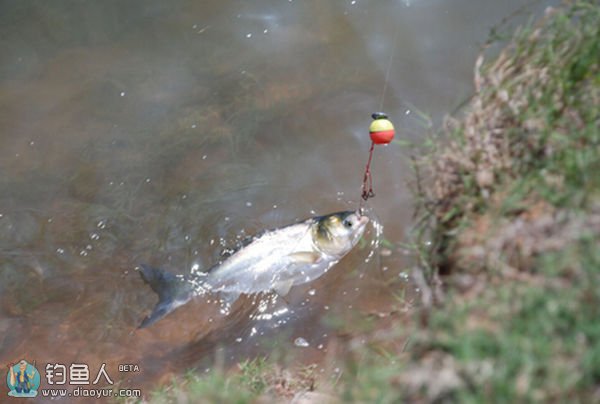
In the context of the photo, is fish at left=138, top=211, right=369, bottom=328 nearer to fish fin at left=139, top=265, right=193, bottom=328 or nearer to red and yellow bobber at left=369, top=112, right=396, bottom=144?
fish fin at left=139, top=265, right=193, bottom=328

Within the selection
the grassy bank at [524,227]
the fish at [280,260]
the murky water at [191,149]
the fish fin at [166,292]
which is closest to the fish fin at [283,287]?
the fish at [280,260]

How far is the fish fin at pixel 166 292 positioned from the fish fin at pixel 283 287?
0.62 metres

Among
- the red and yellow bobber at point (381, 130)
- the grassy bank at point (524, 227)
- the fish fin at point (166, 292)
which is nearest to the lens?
the grassy bank at point (524, 227)

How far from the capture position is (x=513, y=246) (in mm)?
2439

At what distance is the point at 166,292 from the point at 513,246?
274 centimetres

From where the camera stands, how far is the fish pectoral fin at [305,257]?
4.63m

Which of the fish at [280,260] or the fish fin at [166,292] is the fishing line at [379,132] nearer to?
the fish at [280,260]

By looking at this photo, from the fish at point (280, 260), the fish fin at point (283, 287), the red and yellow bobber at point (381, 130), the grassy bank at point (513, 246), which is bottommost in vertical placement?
the fish fin at point (283, 287)

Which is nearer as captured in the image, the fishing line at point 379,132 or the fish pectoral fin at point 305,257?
the fishing line at point 379,132

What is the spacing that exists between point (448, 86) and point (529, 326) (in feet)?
13.1

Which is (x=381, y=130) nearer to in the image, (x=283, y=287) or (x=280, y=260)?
(x=280, y=260)

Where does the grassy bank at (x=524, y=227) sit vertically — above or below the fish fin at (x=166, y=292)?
above

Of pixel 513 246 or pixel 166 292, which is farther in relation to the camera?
pixel 166 292

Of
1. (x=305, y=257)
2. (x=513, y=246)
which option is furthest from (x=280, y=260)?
(x=513, y=246)
